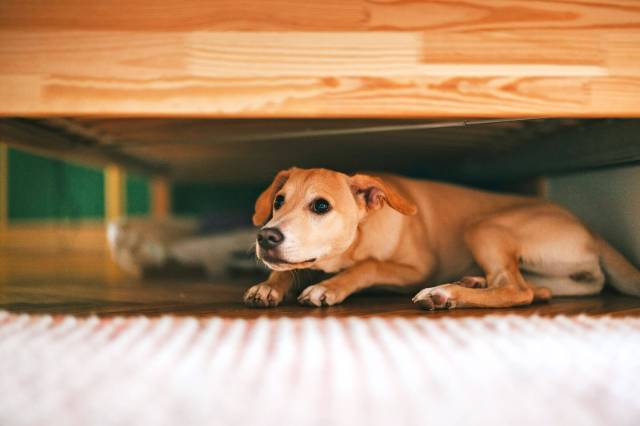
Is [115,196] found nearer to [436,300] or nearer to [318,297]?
[318,297]

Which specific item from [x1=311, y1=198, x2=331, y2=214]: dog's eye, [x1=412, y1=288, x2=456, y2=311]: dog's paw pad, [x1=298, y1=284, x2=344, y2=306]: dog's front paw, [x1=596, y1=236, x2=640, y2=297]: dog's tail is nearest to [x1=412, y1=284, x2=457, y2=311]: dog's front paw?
[x1=412, y1=288, x2=456, y2=311]: dog's paw pad

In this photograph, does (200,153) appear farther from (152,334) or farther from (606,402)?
(606,402)

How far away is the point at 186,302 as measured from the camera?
1.49 metres

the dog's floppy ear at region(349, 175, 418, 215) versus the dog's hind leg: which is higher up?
the dog's floppy ear at region(349, 175, 418, 215)

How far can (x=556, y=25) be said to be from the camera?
1.15 metres

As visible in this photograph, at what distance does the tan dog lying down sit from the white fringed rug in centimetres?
34

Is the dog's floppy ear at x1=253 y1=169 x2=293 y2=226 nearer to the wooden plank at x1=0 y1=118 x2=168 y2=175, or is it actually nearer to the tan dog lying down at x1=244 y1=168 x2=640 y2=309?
the tan dog lying down at x1=244 y1=168 x2=640 y2=309

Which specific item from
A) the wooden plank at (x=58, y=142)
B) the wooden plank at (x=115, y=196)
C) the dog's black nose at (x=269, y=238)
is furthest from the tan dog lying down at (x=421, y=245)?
the wooden plank at (x=115, y=196)

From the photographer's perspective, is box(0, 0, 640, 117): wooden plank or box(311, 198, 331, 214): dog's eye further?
box(311, 198, 331, 214): dog's eye

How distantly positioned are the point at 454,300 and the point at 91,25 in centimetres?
104

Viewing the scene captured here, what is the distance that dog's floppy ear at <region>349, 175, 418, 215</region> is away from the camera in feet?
4.79

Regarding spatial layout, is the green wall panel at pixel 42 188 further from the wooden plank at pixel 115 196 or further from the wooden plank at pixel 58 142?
the wooden plank at pixel 58 142

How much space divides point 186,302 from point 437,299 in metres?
0.69

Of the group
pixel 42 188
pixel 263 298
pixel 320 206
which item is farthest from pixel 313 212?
pixel 42 188
